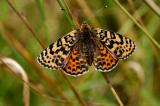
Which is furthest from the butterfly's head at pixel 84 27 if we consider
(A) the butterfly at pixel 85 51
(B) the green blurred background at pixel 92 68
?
(B) the green blurred background at pixel 92 68

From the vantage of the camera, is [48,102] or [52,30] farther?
[52,30]

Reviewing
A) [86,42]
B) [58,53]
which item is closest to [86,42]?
[86,42]

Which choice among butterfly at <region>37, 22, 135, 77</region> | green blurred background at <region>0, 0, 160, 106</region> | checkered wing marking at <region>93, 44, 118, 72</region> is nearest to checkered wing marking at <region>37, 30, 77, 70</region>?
butterfly at <region>37, 22, 135, 77</region>

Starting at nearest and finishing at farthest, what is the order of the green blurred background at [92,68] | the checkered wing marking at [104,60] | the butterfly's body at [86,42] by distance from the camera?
1. the checkered wing marking at [104,60]
2. the butterfly's body at [86,42]
3. the green blurred background at [92,68]

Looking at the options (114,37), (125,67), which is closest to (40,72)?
(114,37)

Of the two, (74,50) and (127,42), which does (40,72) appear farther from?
(127,42)

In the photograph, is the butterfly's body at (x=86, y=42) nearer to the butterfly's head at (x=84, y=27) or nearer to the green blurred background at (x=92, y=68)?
the butterfly's head at (x=84, y=27)

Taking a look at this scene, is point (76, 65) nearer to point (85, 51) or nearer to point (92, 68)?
point (85, 51)
